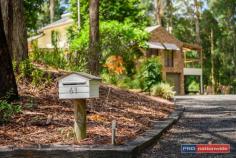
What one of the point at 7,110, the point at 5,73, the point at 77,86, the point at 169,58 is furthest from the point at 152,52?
the point at 77,86

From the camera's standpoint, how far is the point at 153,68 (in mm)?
23953

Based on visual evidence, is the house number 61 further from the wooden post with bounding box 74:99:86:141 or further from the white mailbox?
the wooden post with bounding box 74:99:86:141

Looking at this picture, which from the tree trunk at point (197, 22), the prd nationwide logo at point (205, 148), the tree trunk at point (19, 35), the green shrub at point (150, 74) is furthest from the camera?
the tree trunk at point (197, 22)

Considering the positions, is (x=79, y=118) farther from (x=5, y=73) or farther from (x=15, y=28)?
(x=15, y=28)

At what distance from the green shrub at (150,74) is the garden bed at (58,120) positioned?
1101 centimetres

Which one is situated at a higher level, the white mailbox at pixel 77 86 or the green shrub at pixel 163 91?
the white mailbox at pixel 77 86

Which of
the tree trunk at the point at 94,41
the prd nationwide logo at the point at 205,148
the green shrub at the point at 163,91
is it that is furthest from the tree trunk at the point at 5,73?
the green shrub at the point at 163,91

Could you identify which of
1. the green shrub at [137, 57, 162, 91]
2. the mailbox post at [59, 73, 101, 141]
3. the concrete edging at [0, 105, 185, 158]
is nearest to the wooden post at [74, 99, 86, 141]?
the mailbox post at [59, 73, 101, 141]

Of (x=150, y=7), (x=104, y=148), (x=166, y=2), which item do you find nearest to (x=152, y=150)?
(x=104, y=148)

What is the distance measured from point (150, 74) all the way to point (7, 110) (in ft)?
51.4

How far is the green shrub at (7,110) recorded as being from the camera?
8.13m

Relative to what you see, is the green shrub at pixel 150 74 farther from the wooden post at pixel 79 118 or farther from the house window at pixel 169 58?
the house window at pixel 169 58

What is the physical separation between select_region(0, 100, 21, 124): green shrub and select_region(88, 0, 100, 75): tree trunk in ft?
24.5

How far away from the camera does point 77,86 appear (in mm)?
6676
